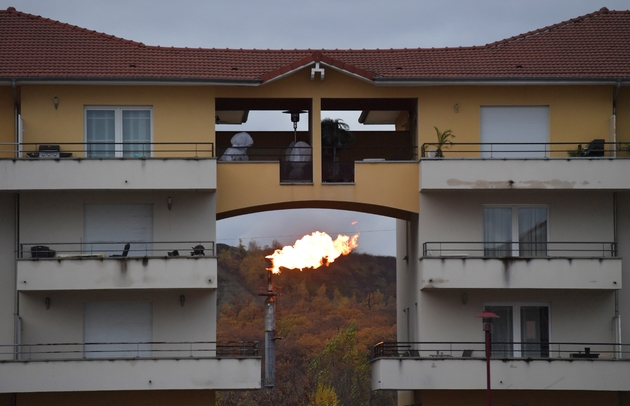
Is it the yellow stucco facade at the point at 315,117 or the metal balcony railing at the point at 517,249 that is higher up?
the yellow stucco facade at the point at 315,117

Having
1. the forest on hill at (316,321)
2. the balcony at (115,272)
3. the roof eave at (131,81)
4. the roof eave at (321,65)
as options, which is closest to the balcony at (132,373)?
the balcony at (115,272)

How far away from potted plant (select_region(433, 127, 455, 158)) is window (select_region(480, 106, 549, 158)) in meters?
1.10

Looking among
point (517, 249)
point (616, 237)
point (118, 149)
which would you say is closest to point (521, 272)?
point (517, 249)

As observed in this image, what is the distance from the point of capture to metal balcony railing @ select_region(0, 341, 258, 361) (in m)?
35.3

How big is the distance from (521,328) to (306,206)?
25.2ft

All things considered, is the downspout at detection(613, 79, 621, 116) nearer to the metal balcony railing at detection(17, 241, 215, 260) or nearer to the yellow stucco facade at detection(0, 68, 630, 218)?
the yellow stucco facade at detection(0, 68, 630, 218)

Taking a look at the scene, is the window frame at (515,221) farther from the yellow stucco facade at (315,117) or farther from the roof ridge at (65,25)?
the roof ridge at (65,25)

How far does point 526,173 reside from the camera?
35.9 metres

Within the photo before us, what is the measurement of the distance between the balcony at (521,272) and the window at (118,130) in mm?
9446

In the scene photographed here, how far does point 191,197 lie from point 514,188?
9.77 m

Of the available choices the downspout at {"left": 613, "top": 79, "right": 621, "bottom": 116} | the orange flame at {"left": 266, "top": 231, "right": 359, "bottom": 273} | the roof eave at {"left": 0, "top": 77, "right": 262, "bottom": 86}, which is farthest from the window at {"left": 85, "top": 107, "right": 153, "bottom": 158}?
the orange flame at {"left": 266, "top": 231, "right": 359, "bottom": 273}

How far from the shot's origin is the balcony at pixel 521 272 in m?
35.4

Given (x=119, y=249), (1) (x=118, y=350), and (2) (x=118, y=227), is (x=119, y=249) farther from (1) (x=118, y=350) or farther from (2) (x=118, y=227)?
(1) (x=118, y=350)

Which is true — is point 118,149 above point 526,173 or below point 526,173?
above
